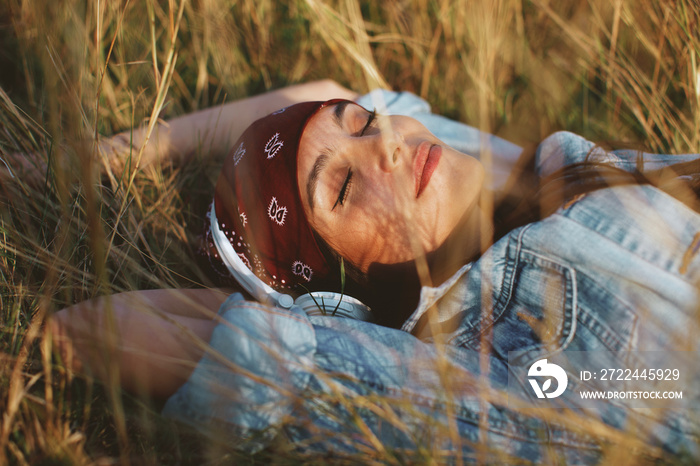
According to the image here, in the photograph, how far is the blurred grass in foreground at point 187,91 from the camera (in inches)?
43.8

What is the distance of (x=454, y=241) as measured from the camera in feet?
5.16

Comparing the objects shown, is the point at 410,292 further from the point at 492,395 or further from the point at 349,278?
the point at 492,395

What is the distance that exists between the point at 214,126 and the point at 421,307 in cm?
156

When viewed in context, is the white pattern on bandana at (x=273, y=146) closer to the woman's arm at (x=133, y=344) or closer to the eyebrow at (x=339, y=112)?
the eyebrow at (x=339, y=112)

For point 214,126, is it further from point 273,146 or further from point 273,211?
point 273,211

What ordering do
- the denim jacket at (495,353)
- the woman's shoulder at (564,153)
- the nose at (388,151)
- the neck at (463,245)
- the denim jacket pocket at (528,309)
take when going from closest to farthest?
1. the denim jacket at (495,353)
2. the denim jacket pocket at (528,309)
3. the nose at (388,151)
4. the neck at (463,245)
5. the woman's shoulder at (564,153)

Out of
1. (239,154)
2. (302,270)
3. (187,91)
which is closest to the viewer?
(302,270)

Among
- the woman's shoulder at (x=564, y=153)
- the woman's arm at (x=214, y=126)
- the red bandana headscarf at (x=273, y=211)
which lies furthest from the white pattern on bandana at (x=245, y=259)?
the woman's shoulder at (x=564, y=153)

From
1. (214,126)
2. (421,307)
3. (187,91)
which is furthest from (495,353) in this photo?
(187,91)

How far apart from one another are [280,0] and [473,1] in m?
1.31

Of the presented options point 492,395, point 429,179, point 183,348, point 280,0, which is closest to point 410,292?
point 429,179

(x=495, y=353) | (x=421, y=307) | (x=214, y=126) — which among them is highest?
(x=214, y=126)

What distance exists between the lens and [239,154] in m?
1.74

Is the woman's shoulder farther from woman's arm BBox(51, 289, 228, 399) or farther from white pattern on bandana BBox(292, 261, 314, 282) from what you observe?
woman's arm BBox(51, 289, 228, 399)
